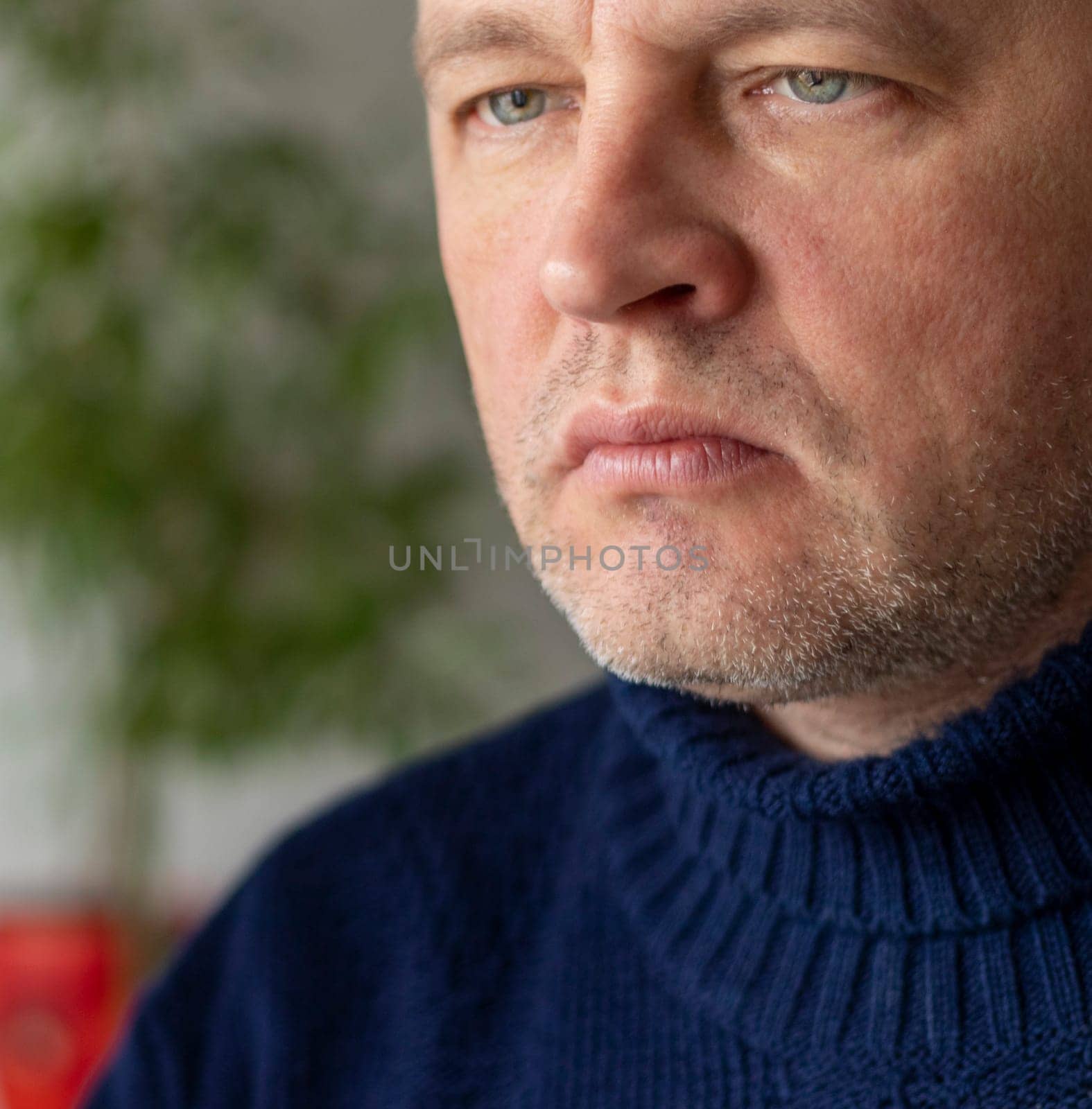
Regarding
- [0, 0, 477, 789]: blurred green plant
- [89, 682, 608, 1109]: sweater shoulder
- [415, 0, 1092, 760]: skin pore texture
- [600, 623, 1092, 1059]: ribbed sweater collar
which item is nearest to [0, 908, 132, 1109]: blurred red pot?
[0, 0, 477, 789]: blurred green plant

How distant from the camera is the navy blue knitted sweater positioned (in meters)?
0.72

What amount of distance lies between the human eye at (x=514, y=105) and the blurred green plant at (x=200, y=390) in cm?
92

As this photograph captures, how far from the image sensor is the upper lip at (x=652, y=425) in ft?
2.27

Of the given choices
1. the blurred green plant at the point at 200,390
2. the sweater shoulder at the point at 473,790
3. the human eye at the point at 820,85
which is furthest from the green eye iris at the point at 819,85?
the blurred green plant at the point at 200,390

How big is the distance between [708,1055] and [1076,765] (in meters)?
0.29

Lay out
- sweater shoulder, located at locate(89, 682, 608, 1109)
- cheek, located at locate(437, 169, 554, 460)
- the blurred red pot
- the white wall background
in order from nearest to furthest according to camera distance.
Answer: cheek, located at locate(437, 169, 554, 460)
sweater shoulder, located at locate(89, 682, 608, 1109)
the blurred red pot
the white wall background

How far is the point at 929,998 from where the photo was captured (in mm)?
722

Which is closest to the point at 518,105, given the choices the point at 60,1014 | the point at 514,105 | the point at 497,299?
the point at 514,105

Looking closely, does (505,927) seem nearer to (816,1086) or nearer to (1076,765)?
(816,1086)

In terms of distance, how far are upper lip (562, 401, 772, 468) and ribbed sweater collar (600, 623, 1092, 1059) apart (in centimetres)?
21

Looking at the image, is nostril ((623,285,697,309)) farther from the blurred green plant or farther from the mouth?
the blurred green plant

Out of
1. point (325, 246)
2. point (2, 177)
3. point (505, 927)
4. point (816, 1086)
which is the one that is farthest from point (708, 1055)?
point (2, 177)

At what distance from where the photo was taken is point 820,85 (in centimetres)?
67

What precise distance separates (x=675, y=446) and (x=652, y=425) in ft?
0.06
